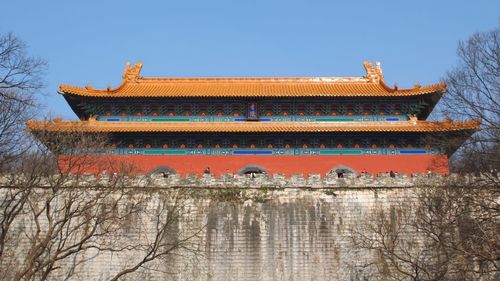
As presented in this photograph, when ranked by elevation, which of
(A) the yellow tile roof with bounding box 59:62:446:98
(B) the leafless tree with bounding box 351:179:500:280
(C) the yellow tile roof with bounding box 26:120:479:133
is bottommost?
(B) the leafless tree with bounding box 351:179:500:280

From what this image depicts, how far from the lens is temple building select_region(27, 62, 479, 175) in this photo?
20.3 m

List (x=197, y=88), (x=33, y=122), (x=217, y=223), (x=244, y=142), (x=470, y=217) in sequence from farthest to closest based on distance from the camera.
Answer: (x=197, y=88) → (x=244, y=142) → (x=33, y=122) → (x=217, y=223) → (x=470, y=217)

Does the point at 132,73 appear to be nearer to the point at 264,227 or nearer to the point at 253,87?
the point at 253,87

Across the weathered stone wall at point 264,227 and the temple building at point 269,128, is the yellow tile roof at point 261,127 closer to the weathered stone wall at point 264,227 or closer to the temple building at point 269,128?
the temple building at point 269,128

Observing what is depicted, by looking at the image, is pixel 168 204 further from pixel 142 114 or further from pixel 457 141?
pixel 457 141

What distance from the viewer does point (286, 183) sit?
1766cm

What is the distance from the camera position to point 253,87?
23.4 metres

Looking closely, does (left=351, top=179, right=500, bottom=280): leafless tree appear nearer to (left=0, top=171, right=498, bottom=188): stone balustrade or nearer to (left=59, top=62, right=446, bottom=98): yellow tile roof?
(left=0, top=171, right=498, bottom=188): stone balustrade

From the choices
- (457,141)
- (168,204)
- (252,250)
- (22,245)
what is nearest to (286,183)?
(252,250)

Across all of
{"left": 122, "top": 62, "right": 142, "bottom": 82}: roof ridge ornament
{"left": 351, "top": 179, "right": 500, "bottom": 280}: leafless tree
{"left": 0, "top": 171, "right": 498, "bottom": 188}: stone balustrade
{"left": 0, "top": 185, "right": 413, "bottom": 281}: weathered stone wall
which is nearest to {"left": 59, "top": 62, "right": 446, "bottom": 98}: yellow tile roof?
{"left": 122, "top": 62, "right": 142, "bottom": 82}: roof ridge ornament

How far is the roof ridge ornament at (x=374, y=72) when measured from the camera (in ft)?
77.3

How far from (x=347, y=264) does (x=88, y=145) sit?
920 cm

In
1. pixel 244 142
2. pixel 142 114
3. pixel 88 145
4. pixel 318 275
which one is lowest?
pixel 318 275

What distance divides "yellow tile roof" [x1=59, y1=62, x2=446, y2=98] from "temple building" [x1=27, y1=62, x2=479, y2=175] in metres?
0.08
